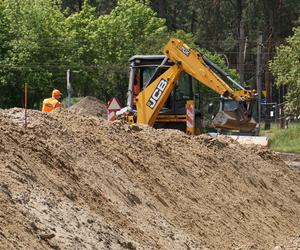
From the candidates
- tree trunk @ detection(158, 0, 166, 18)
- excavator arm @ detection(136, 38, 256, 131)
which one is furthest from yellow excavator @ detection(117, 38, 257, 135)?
tree trunk @ detection(158, 0, 166, 18)

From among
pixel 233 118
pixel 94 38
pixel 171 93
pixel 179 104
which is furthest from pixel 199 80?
pixel 94 38

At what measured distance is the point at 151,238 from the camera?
9.51 metres

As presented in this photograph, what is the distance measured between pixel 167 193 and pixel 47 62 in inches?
1445

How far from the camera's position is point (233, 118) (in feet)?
70.2

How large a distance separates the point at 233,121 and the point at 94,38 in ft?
104

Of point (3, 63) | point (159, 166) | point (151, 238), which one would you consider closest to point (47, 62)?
point (3, 63)

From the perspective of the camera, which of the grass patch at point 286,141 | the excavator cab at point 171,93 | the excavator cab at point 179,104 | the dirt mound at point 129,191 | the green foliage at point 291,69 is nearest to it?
the dirt mound at point 129,191

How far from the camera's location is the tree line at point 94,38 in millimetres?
45344

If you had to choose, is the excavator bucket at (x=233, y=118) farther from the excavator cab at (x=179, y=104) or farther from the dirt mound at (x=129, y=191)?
the dirt mound at (x=129, y=191)

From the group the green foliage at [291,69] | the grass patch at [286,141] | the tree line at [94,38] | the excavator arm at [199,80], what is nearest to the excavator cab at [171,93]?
the excavator arm at [199,80]

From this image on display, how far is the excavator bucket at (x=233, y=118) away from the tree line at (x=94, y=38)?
23903mm

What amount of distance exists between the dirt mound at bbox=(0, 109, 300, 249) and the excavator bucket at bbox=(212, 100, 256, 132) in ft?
15.4

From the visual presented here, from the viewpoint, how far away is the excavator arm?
21.2 m

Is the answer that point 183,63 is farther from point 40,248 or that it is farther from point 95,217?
point 40,248
